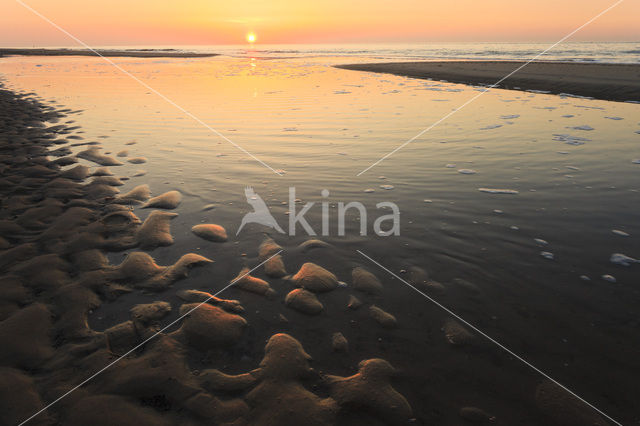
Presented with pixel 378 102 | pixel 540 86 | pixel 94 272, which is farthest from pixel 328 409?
pixel 540 86

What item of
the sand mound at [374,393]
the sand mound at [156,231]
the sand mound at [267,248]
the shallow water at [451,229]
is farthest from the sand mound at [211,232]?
the sand mound at [374,393]

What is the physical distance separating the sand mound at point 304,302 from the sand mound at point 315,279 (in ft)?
0.33

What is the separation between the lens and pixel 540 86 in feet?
60.6

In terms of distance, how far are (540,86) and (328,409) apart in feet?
71.7

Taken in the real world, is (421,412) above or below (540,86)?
below

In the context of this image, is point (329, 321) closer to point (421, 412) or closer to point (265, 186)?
point (421, 412)

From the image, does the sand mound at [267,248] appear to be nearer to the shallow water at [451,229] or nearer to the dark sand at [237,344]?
the dark sand at [237,344]

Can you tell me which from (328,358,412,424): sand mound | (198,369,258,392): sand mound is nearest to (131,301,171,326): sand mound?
(198,369,258,392): sand mound

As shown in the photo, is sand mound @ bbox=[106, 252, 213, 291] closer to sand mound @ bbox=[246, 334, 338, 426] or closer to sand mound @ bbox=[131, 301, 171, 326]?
sand mound @ bbox=[131, 301, 171, 326]

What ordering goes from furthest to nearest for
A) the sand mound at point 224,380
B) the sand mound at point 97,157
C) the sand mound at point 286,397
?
the sand mound at point 97,157 → the sand mound at point 224,380 → the sand mound at point 286,397

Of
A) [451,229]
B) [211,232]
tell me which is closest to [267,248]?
[211,232]

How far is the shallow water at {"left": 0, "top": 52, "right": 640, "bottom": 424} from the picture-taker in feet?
8.33

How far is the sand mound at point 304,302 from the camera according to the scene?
3.15 metres

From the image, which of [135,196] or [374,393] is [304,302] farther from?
[135,196]
